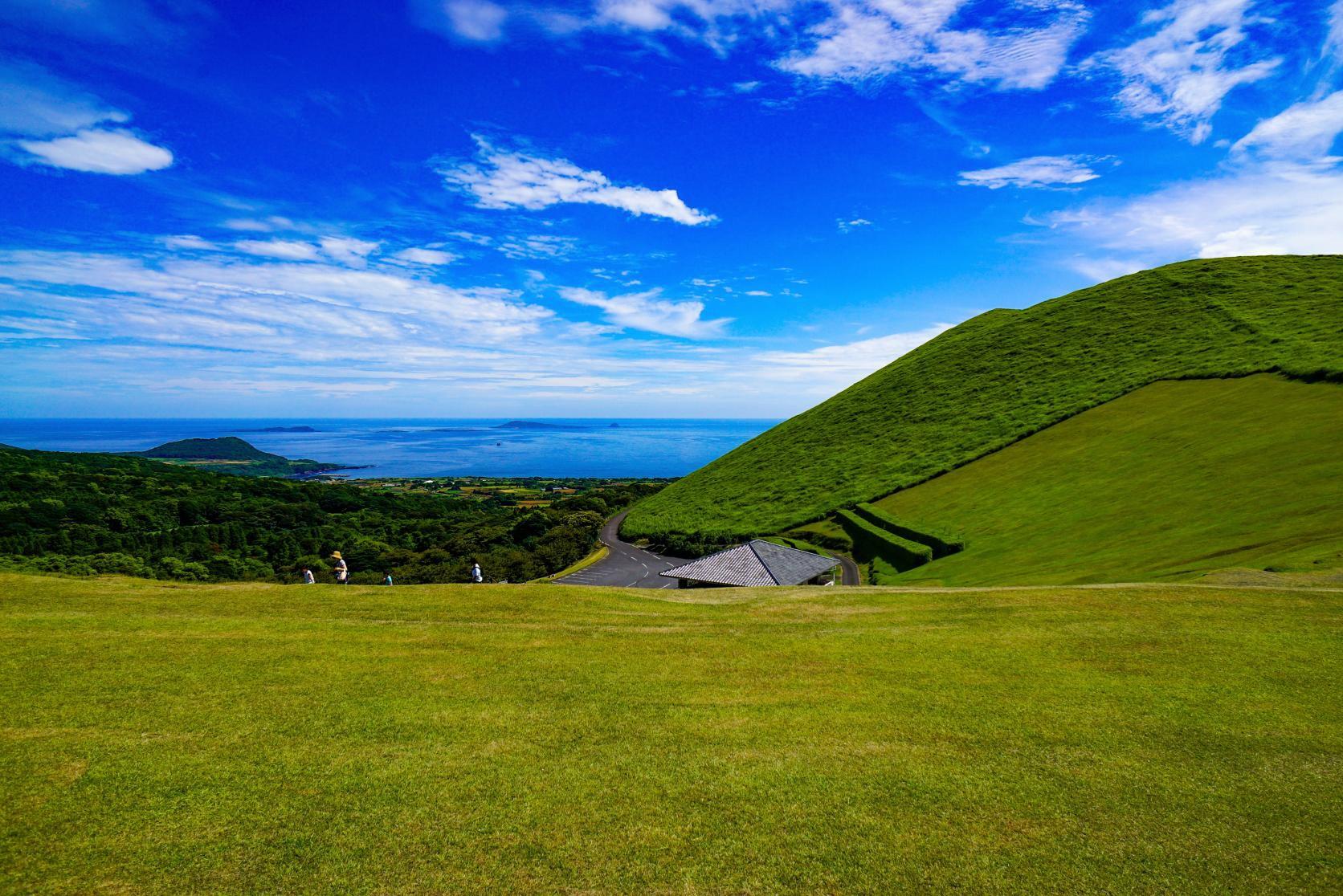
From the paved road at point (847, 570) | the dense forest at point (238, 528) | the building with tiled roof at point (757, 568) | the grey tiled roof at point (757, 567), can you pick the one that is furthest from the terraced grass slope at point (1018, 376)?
the building with tiled roof at point (757, 568)

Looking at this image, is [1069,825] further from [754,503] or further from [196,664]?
[754,503]

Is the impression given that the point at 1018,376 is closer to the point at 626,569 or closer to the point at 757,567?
the point at 757,567

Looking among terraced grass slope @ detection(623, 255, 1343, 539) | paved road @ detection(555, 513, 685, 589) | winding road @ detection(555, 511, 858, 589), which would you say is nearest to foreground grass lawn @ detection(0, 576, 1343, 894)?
winding road @ detection(555, 511, 858, 589)

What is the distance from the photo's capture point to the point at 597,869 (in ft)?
22.9

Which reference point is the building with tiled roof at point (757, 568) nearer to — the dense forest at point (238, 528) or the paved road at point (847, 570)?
the paved road at point (847, 570)

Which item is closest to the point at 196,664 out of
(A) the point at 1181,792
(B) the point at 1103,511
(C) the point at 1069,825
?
(C) the point at 1069,825

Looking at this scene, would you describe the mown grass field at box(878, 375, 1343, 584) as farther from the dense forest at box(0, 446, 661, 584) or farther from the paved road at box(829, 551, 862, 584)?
the dense forest at box(0, 446, 661, 584)

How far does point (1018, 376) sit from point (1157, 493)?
50.9 metres

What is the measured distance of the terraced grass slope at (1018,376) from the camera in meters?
64.1

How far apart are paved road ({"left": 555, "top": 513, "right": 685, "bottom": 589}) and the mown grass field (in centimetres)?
2262

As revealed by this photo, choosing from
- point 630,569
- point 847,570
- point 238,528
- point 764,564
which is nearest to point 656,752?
point 764,564

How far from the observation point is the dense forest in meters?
53.9

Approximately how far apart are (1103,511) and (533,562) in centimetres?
5021

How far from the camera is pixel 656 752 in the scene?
384 inches
